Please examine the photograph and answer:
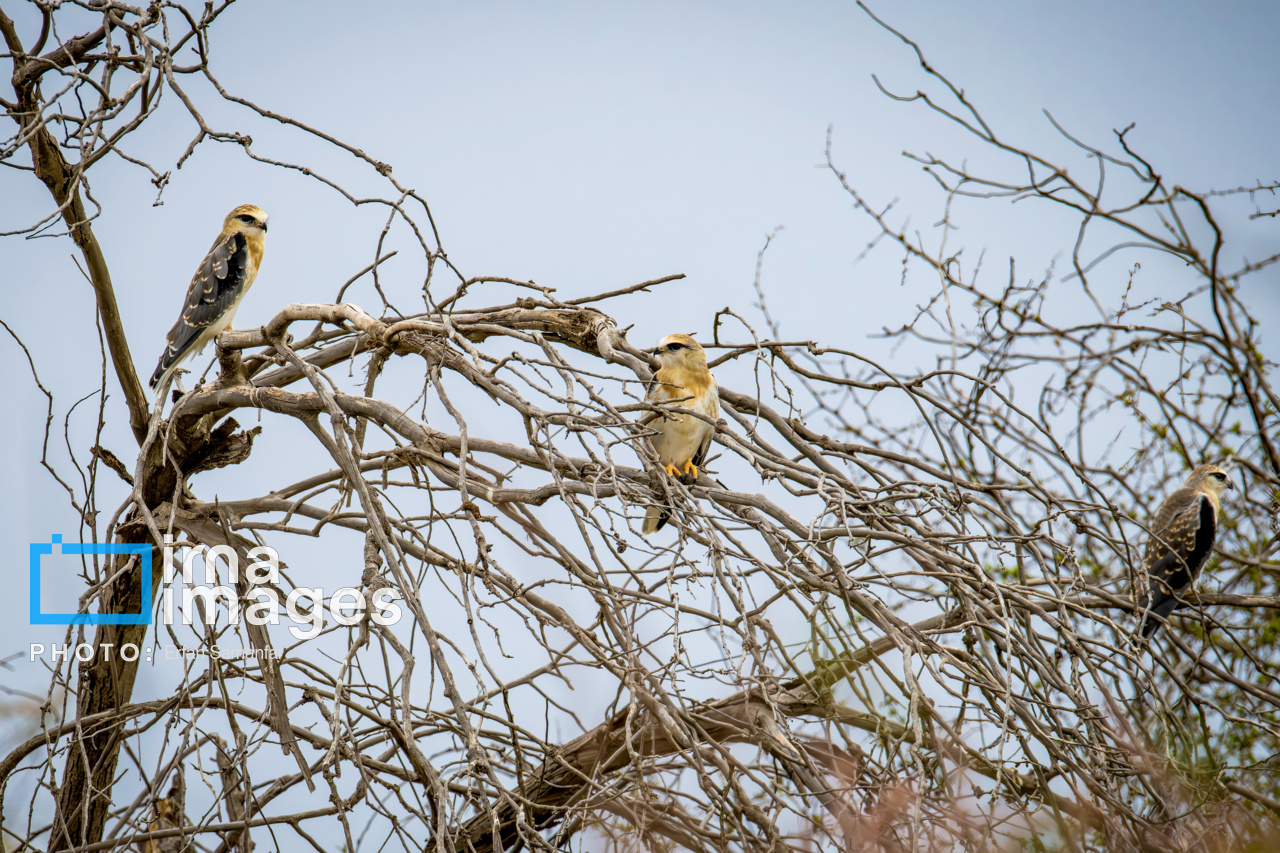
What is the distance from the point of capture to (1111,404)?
5.44 meters

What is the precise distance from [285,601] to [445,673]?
1563 mm

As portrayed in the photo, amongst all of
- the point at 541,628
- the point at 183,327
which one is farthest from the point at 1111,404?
the point at 183,327

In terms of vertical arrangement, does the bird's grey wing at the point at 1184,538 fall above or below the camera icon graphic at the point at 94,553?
below

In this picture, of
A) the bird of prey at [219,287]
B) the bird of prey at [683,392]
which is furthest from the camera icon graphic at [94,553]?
the bird of prey at [683,392]

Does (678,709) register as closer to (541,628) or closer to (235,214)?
(541,628)

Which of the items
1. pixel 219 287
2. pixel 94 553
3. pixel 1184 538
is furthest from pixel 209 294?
pixel 1184 538

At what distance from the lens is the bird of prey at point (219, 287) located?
4.19 metres

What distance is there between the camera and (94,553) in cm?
302

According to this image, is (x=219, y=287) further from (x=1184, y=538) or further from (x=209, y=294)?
(x=1184, y=538)

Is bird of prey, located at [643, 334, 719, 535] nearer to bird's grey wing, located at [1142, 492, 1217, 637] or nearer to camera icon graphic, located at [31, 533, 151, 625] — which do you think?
camera icon graphic, located at [31, 533, 151, 625]

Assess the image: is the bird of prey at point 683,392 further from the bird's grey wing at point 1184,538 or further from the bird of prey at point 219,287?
the bird's grey wing at point 1184,538

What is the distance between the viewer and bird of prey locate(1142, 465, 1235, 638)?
4.86m

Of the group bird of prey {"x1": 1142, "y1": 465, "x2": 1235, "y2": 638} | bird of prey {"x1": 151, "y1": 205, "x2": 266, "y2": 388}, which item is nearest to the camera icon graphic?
bird of prey {"x1": 151, "y1": 205, "x2": 266, "y2": 388}

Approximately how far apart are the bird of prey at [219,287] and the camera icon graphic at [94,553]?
2.50 feet
